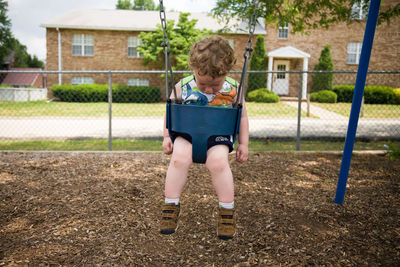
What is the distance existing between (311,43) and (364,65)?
1897 cm

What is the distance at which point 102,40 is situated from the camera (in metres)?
19.2

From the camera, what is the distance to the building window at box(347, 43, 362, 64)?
20078 mm

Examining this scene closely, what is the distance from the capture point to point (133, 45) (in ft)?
63.6

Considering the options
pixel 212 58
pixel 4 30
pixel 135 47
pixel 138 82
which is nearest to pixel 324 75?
pixel 138 82

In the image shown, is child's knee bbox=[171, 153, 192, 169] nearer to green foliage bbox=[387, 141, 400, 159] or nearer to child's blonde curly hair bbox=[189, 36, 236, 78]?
child's blonde curly hair bbox=[189, 36, 236, 78]

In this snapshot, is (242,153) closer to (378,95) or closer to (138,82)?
(378,95)

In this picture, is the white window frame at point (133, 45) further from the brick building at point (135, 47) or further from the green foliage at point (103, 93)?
the green foliage at point (103, 93)

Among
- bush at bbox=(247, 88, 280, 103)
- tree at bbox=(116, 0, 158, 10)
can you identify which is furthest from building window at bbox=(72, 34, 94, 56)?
tree at bbox=(116, 0, 158, 10)

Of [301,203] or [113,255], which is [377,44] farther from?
[113,255]

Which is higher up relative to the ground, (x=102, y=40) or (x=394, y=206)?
(x=102, y=40)

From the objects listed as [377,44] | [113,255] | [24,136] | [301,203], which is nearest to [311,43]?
[377,44]

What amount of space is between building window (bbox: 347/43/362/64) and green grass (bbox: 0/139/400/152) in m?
15.1

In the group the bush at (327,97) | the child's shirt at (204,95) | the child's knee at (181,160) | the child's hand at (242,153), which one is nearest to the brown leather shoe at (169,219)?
the child's knee at (181,160)

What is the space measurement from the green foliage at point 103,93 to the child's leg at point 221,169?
14.0 metres
